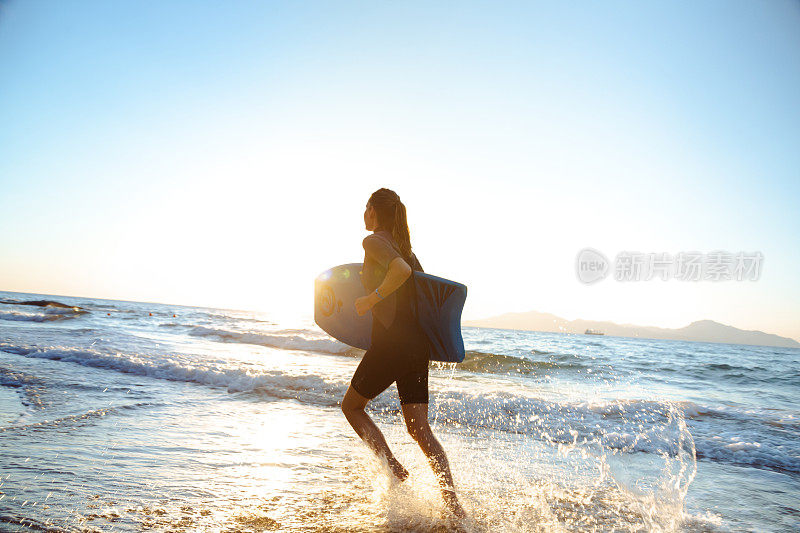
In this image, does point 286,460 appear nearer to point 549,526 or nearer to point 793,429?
point 549,526

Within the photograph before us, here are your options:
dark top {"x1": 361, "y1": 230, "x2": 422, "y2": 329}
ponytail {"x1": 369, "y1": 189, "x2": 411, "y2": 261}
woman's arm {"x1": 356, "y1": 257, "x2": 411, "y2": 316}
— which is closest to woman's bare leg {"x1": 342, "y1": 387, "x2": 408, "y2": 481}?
dark top {"x1": 361, "y1": 230, "x2": 422, "y2": 329}

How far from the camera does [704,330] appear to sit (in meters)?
131

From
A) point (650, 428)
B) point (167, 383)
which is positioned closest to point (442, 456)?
point (650, 428)

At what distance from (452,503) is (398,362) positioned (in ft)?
3.26

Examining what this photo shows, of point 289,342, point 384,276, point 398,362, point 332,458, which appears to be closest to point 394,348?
point 398,362

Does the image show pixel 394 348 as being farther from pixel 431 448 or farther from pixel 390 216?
pixel 390 216

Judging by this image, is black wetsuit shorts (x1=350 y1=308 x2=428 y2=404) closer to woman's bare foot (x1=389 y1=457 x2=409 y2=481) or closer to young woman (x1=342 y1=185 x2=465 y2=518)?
young woman (x1=342 y1=185 x2=465 y2=518)

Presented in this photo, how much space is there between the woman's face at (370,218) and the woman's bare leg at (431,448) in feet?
3.87

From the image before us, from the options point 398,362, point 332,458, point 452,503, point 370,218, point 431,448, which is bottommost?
point 332,458

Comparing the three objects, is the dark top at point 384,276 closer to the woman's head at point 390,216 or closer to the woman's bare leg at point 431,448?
the woman's head at point 390,216

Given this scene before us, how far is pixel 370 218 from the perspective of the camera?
2.84 meters

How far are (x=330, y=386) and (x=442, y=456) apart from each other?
5732 millimetres

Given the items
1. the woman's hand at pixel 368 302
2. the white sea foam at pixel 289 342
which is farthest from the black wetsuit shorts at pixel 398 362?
the white sea foam at pixel 289 342

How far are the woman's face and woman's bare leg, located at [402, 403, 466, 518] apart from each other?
118cm
